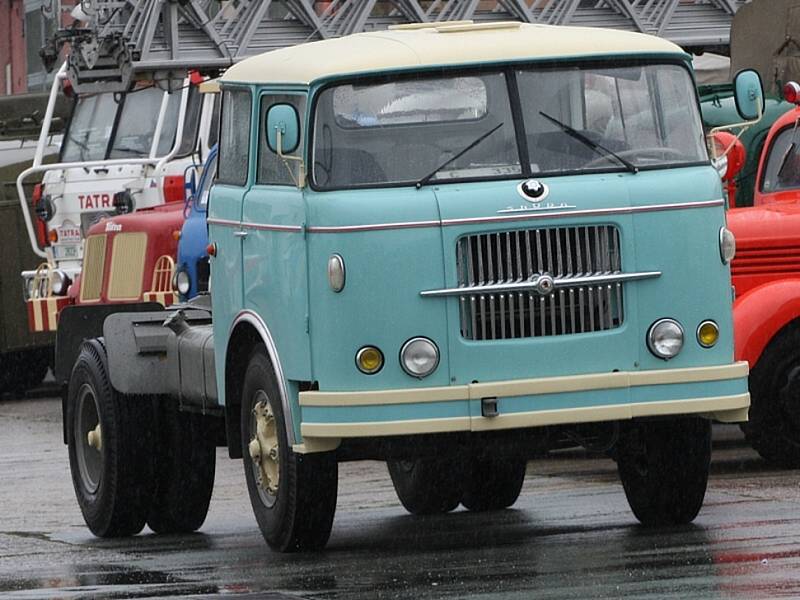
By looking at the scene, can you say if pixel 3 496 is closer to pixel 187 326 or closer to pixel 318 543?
pixel 187 326

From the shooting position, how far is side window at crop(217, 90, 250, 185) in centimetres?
1091

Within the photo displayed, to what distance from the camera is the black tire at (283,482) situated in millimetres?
10062

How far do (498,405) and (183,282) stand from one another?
831 cm

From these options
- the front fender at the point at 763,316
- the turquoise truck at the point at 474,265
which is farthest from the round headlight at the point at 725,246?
the front fender at the point at 763,316

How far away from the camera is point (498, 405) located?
9789mm

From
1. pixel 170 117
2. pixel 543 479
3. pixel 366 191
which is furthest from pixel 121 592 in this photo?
pixel 170 117

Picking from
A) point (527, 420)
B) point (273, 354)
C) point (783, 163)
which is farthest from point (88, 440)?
point (783, 163)

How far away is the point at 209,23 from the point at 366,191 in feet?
37.8

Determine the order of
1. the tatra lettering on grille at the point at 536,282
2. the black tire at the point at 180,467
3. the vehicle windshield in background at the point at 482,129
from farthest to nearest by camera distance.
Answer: the black tire at the point at 180,467 < the vehicle windshield in background at the point at 482,129 < the tatra lettering on grille at the point at 536,282

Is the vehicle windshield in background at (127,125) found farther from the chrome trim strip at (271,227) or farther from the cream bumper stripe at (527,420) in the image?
the cream bumper stripe at (527,420)

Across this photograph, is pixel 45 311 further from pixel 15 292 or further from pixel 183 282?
pixel 183 282

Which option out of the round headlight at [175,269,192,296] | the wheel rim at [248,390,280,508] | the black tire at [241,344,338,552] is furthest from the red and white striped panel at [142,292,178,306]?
the wheel rim at [248,390,280,508]

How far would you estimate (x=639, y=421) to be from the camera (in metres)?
10.1

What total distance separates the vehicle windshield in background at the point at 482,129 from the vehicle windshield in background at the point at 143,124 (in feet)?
33.4
